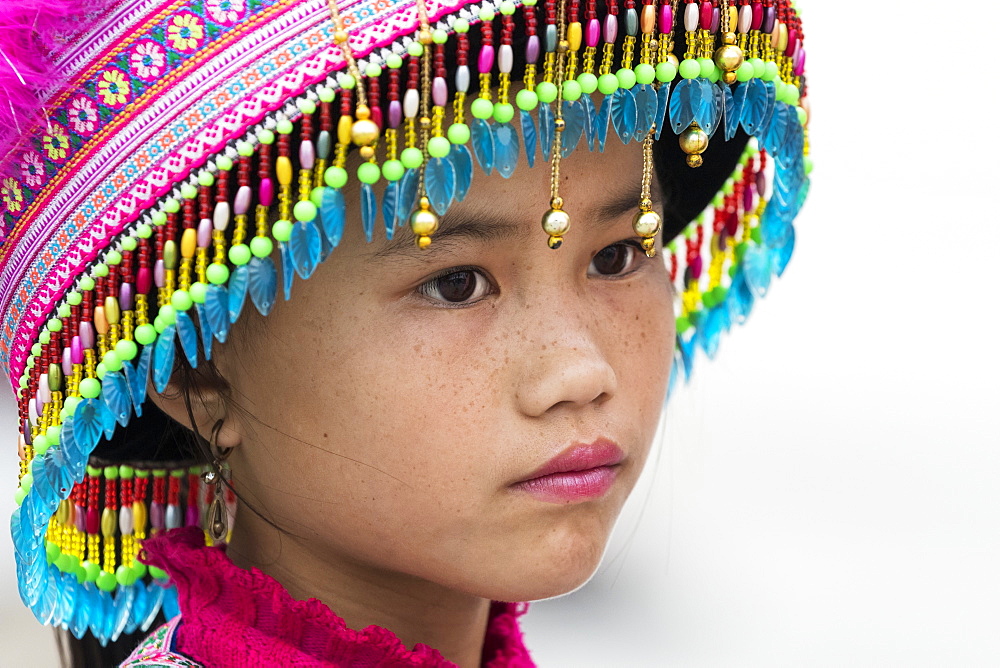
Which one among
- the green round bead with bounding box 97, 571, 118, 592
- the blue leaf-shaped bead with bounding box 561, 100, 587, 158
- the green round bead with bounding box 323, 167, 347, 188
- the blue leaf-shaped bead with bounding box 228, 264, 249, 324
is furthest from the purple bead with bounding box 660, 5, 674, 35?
the green round bead with bounding box 97, 571, 118, 592

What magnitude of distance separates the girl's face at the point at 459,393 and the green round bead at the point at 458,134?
0.07 meters

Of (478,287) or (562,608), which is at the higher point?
(562,608)

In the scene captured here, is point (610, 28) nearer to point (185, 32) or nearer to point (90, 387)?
point (185, 32)

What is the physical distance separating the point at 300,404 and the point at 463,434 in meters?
0.16

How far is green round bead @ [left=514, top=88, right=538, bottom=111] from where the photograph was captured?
97 centimetres

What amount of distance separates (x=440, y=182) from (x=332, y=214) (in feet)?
0.32

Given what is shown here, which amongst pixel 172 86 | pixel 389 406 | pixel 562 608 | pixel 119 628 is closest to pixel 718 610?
pixel 562 608

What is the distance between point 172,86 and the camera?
97cm

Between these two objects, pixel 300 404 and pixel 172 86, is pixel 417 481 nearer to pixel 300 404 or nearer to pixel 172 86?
pixel 300 404

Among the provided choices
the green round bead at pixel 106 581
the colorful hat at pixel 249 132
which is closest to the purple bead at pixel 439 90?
the colorful hat at pixel 249 132

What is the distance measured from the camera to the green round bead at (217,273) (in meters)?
0.97

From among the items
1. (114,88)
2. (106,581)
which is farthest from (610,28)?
(106,581)

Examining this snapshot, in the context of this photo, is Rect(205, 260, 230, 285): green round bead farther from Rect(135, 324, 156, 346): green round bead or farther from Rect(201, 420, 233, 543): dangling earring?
Rect(201, 420, 233, 543): dangling earring

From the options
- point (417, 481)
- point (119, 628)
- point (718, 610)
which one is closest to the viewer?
point (417, 481)
